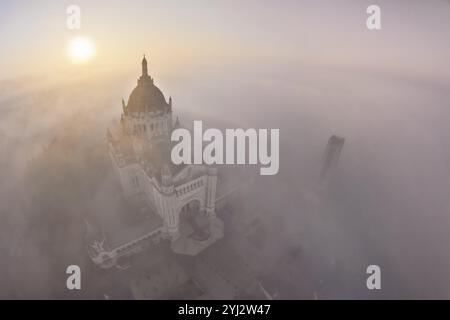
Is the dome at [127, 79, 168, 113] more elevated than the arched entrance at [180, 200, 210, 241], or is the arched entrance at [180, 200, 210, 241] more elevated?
the dome at [127, 79, 168, 113]

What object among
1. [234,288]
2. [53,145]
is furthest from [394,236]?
[53,145]

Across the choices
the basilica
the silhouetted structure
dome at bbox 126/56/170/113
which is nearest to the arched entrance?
the basilica

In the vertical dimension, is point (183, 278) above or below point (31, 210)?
below

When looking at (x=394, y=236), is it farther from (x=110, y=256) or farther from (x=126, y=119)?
(x=126, y=119)

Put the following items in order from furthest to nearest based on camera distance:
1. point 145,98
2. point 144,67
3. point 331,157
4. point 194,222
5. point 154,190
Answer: point 331,157
point 194,222
point 145,98
point 154,190
point 144,67

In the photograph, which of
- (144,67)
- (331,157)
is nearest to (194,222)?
(144,67)

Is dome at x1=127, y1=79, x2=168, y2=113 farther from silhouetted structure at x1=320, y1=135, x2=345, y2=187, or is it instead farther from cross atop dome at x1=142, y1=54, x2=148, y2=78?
silhouetted structure at x1=320, y1=135, x2=345, y2=187

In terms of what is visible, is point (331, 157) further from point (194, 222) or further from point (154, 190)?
point (154, 190)
